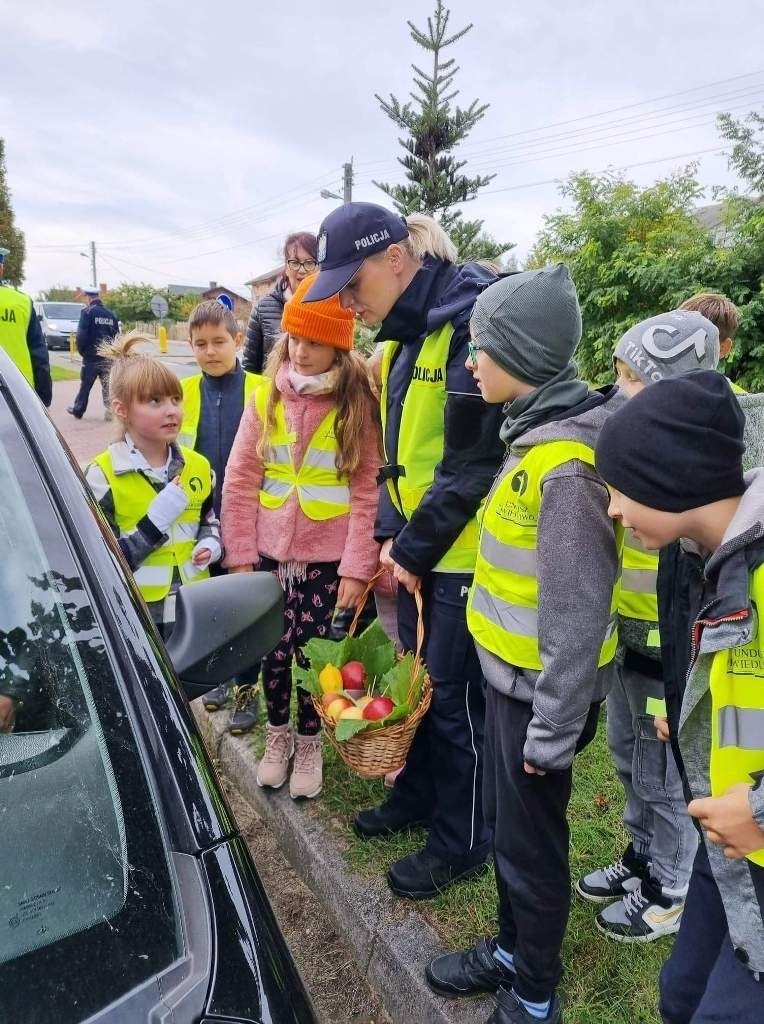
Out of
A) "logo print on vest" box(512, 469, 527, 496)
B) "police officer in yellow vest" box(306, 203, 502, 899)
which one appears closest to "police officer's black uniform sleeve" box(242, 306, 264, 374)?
"police officer in yellow vest" box(306, 203, 502, 899)

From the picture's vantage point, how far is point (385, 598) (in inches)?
109

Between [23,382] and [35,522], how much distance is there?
465mm

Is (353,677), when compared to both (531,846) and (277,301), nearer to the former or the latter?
(531,846)

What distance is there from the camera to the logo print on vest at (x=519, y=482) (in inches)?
60.9

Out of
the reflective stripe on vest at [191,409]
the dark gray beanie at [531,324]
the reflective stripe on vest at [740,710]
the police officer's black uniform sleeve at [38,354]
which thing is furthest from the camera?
the police officer's black uniform sleeve at [38,354]

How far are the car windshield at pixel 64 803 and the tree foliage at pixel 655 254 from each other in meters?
6.19

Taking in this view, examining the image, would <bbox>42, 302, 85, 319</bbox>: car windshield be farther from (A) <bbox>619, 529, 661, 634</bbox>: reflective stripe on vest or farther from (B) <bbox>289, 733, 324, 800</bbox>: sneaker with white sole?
(A) <bbox>619, 529, 661, 634</bbox>: reflective stripe on vest

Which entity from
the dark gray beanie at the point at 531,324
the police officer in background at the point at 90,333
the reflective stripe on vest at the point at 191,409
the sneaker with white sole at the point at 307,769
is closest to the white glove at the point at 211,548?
the reflective stripe on vest at the point at 191,409

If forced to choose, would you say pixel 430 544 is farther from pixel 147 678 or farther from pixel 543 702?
pixel 147 678

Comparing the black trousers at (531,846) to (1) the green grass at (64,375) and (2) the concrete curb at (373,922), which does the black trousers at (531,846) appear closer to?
(2) the concrete curb at (373,922)

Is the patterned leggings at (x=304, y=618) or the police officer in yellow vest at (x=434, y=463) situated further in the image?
the patterned leggings at (x=304, y=618)

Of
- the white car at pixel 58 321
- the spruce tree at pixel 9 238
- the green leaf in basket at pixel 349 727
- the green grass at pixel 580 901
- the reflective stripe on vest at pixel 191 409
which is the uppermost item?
the spruce tree at pixel 9 238

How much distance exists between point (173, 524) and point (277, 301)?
1.85m

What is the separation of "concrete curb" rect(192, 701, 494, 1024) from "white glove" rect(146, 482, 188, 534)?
3.92ft
